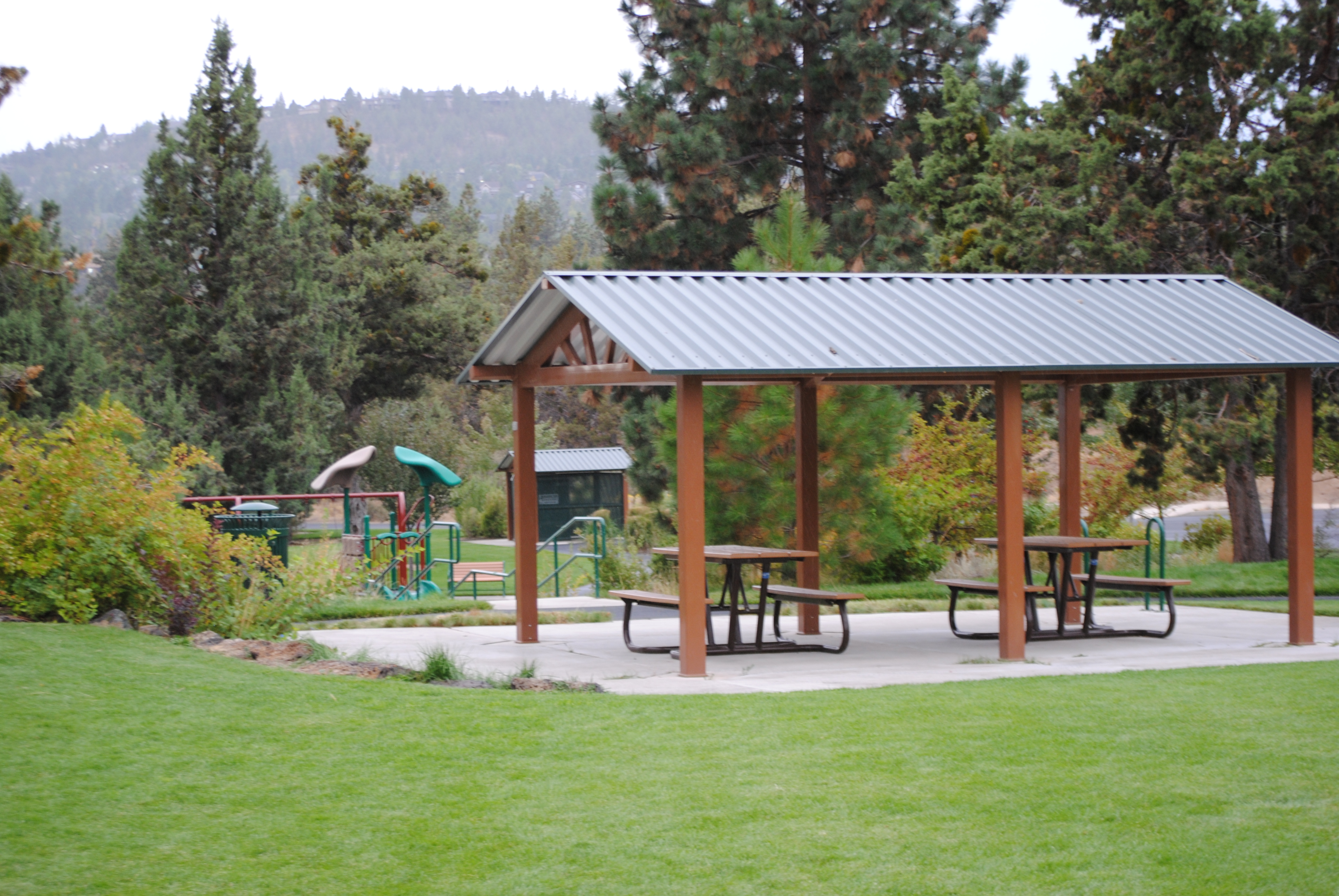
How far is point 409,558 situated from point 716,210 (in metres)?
9.67

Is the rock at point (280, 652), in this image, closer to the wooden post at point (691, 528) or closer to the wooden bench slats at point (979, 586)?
the wooden post at point (691, 528)

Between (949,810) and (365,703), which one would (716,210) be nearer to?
(365,703)

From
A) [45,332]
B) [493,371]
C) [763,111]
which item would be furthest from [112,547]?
[45,332]

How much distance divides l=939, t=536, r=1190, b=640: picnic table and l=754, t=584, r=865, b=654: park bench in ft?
3.81

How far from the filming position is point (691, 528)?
900 cm

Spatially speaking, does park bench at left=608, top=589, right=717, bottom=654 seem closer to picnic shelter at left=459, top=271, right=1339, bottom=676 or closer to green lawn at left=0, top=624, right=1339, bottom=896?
picnic shelter at left=459, top=271, right=1339, bottom=676

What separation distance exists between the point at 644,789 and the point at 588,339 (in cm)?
576

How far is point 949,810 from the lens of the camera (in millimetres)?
5141

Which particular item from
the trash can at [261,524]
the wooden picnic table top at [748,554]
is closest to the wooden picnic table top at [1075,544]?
the wooden picnic table top at [748,554]

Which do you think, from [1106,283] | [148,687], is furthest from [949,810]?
[1106,283]

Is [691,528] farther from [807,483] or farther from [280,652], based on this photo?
[807,483]

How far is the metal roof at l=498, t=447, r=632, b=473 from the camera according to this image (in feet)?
101

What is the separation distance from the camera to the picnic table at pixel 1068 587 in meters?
11.1

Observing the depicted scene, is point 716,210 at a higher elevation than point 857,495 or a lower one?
higher
